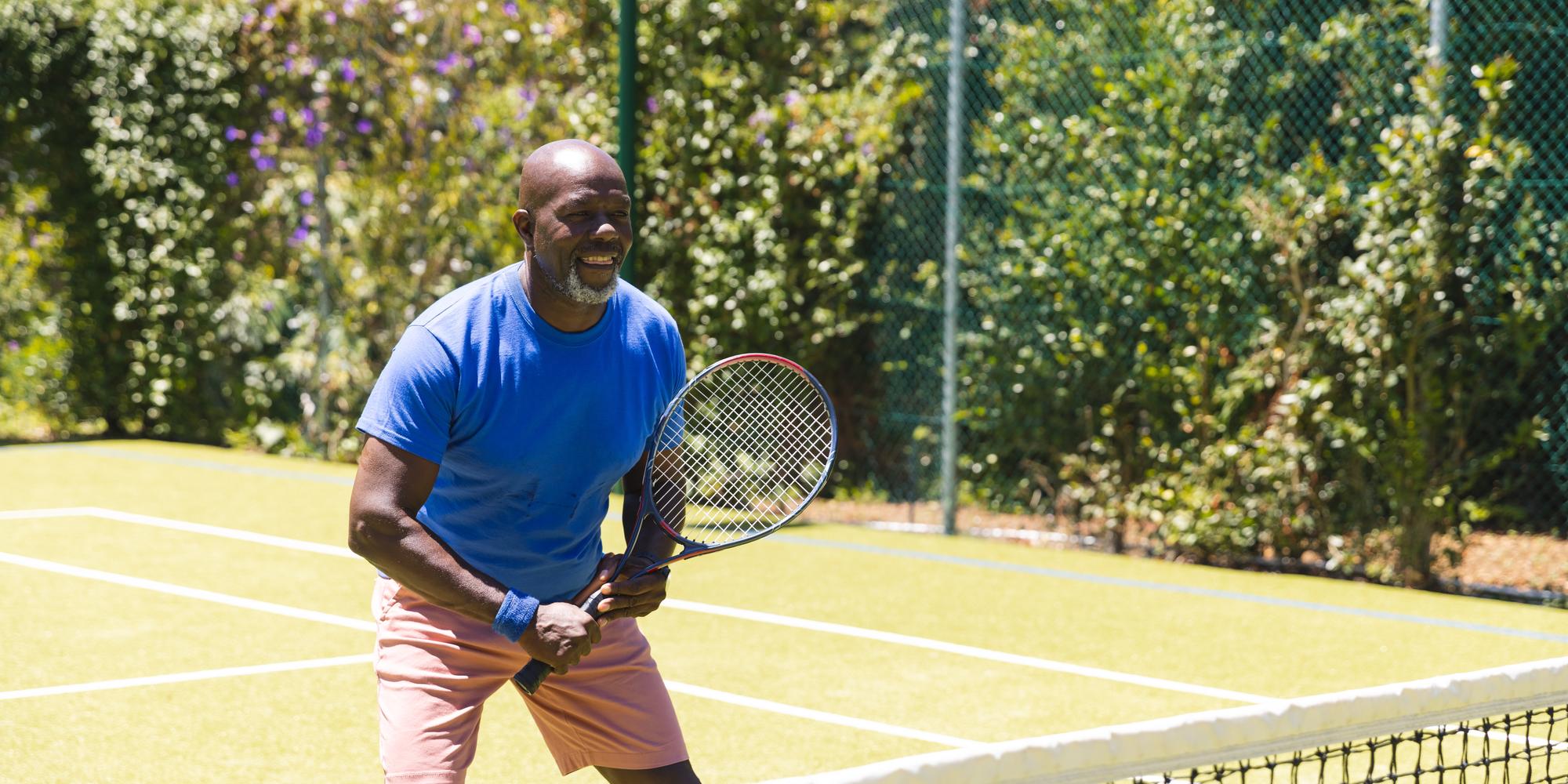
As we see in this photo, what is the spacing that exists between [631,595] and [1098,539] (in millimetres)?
6981

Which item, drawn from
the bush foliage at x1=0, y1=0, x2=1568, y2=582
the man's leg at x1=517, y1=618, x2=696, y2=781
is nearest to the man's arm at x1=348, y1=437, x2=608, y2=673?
the man's leg at x1=517, y1=618, x2=696, y2=781

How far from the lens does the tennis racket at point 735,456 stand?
3619 millimetres

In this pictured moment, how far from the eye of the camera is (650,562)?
3.45 m

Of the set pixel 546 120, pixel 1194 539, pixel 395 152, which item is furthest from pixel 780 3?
pixel 1194 539

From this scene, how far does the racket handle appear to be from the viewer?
3.29 meters

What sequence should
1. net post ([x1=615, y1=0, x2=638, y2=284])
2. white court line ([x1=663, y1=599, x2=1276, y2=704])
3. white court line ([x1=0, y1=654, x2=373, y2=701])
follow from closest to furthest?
white court line ([x1=0, y1=654, x2=373, y2=701]) → white court line ([x1=663, y1=599, x2=1276, y2=704]) → net post ([x1=615, y1=0, x2=638, y2=284])

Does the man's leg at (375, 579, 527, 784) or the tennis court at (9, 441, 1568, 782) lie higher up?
the man's leg at (375, 579, 527, 784)

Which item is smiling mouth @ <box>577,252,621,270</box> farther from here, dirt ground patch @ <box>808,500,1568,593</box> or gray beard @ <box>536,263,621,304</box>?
dirt ground patch @ <box>808,500,1568,593</box>

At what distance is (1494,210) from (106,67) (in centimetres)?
1061

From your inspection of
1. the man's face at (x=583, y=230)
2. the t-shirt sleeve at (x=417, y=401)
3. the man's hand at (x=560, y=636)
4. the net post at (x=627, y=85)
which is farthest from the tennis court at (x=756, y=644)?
the net post at (x=627, y=85)

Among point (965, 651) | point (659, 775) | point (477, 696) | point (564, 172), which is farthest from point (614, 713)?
point (965, 651)

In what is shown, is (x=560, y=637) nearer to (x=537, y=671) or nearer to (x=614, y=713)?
(x=537, y=671)

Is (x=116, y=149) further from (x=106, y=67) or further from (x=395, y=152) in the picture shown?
(x=395, y=152)

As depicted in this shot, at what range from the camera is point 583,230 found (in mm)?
3199
